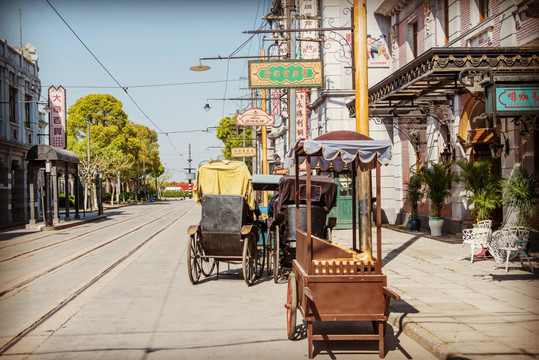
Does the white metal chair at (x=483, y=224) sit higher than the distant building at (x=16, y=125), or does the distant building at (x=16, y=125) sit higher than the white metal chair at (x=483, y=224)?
the distant building at (x=16, y=125)

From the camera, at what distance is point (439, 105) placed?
19.1 metres

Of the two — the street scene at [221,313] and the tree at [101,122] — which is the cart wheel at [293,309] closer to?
the street scene at [221,313]

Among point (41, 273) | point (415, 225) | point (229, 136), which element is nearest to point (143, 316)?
point (41, 273)

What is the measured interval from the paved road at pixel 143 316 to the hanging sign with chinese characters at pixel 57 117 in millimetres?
20998

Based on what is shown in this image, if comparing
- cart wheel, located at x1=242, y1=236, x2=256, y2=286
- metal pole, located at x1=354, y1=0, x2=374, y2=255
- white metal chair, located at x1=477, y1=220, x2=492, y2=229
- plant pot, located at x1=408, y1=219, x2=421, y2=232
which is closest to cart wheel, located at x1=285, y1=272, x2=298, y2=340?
cart wheel, located at x1=242, y1=236, x2=256, y2=286

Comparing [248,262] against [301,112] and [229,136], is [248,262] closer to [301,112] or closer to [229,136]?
[301,112]

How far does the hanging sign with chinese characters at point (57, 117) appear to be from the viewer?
33031mm

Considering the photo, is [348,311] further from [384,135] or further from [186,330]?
[384,135]

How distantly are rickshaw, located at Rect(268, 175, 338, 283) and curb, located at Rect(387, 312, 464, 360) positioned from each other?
10.1ft

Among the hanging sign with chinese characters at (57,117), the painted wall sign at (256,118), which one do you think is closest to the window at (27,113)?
the hanging sign with chinese characters at (57,117)

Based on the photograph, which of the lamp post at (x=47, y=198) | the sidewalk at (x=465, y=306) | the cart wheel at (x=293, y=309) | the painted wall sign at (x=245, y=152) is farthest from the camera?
the painted wall sign at (x=245, y=152)

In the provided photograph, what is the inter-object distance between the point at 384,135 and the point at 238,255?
17.5 meters

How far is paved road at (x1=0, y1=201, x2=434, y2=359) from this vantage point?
6133mm

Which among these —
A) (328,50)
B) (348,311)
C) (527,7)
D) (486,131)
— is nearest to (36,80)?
(328,50)
